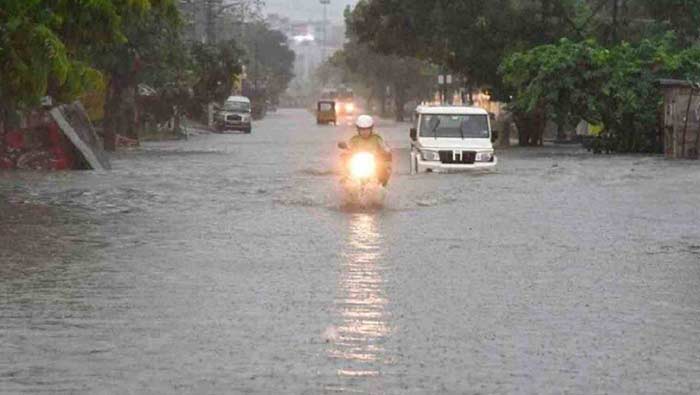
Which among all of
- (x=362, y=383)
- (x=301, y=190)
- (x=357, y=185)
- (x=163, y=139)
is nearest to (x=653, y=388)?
(x=362, y=383)

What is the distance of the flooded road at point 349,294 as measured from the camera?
28.0 feet

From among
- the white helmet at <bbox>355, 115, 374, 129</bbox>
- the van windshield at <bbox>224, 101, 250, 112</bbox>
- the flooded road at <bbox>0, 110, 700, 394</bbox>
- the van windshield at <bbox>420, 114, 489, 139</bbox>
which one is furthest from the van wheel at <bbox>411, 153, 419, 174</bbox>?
the van windshield at <bbox>224, 101, 250, 112</bbox>

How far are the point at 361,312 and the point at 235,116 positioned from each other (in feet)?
235

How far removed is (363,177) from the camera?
22.9 metres

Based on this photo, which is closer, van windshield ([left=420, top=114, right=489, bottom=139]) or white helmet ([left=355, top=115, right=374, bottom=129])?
white helmet ([left=355, top=115, right=374, bottom=129])

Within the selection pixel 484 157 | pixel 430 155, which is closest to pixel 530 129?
pixel 484 157

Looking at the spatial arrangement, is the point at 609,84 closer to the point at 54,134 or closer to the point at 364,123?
the point at 54,134

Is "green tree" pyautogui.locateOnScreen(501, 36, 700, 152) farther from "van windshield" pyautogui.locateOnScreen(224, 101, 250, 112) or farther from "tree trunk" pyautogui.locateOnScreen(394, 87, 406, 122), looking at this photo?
"tree trunk" pyautogui.locateOnScreen(394, 87, 406, 122)

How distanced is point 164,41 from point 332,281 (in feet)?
118

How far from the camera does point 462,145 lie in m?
32.9

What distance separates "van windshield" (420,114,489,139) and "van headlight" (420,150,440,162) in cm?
62

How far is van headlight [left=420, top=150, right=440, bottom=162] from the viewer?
32634mm

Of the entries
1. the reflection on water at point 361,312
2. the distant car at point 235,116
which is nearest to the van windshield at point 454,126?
the reflection on water at point 361,312

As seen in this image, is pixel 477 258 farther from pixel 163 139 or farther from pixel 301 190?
pixel 163 139
